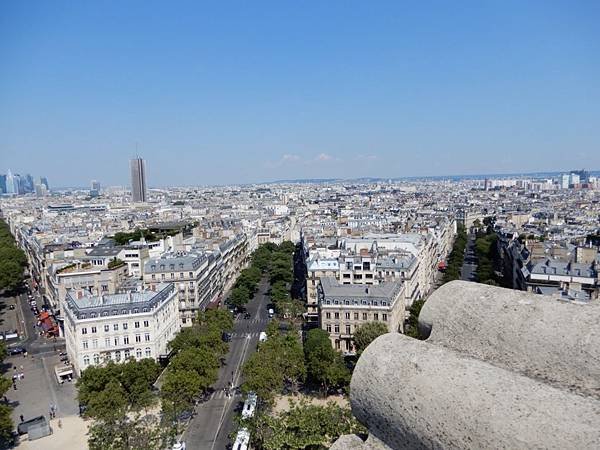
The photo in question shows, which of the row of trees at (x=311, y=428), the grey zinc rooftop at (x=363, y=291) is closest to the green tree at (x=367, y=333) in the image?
the grey zinc rooftop at (x=363, y=291)

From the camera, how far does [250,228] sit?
4572 inches

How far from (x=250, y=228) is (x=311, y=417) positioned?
89.7 metres

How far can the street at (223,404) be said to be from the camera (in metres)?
33.7

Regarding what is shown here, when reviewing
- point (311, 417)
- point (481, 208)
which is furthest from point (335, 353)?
point (481, 208)

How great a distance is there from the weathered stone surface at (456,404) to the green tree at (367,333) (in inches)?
1442

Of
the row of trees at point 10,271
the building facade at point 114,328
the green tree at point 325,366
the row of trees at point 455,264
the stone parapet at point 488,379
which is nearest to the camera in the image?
the stone parapet at point 488,379

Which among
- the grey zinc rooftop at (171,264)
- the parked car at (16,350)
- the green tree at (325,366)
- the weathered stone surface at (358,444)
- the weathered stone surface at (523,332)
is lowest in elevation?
the parked car at (16,350)

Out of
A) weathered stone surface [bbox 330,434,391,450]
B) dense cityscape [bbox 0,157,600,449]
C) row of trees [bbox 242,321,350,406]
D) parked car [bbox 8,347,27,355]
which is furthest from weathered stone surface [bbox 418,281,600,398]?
parked car [bbox 8,347,27,355]

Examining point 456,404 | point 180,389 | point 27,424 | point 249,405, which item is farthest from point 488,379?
point 27,424

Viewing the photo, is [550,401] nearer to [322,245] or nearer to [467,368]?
[467,368]

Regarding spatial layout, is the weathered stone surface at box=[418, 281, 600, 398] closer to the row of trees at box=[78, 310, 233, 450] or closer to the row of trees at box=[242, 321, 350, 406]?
the row of trees at box=[78, 310, 233, 450]

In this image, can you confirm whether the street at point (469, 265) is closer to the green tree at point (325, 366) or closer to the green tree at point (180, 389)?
the green tree at point (325, 366)

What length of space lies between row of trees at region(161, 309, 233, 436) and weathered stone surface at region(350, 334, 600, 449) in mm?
24437

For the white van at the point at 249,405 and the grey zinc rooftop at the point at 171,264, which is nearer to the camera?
the white van at the point at 249,405
